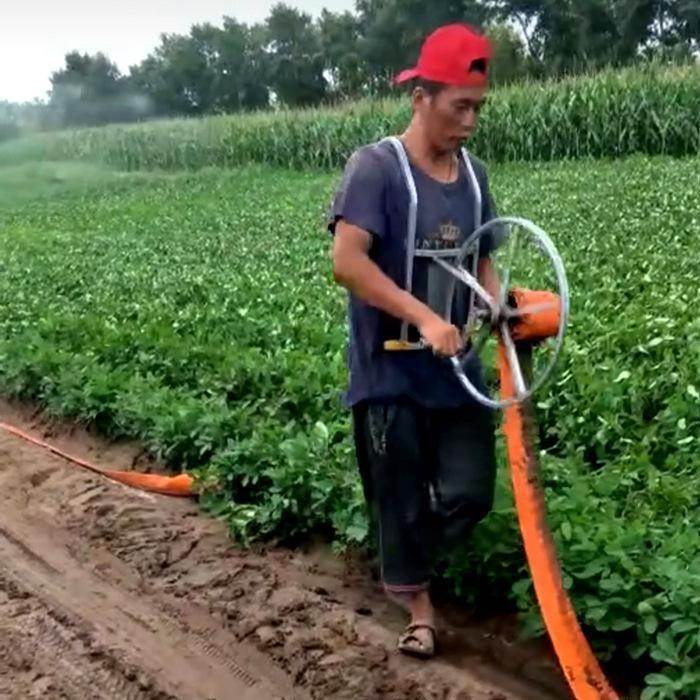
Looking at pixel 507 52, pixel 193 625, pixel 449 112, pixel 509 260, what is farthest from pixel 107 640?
pixel 507 52

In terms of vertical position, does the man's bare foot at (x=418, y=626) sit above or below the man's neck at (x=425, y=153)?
below

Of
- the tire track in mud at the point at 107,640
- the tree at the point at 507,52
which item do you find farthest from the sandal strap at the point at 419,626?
the tree at the point at 507,52

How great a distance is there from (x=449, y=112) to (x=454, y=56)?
0.16 m

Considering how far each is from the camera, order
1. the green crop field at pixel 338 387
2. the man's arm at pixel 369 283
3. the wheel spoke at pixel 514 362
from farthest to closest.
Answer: the green crop field at pixel 338 387, the man's arm at pixel 369 283, the wheel spoke at pixel 514 362

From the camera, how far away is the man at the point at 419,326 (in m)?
3.79

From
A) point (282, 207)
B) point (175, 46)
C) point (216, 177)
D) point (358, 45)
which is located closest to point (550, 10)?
point (358, 45)

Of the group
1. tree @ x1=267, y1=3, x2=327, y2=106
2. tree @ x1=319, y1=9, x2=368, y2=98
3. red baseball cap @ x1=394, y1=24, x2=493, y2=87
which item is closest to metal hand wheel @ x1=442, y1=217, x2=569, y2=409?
red baseball cap @ x1=394, y1=24, x2=493, y2=87

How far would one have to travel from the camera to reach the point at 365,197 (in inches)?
153

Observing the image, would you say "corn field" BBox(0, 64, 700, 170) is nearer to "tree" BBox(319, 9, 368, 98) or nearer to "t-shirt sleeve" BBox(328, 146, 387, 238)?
"t-shirt sleeve" BBox(328, 146, 387, 238)

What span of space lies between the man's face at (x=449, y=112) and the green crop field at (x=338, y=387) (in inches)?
51.3

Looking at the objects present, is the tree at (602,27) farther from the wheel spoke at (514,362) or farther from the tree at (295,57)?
the wheel spoke at (514,362)

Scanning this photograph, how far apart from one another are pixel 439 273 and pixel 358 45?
1917 inches

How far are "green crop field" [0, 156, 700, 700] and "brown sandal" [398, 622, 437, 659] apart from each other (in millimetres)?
315

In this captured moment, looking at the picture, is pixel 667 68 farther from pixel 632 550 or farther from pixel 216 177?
pixel 632 550
